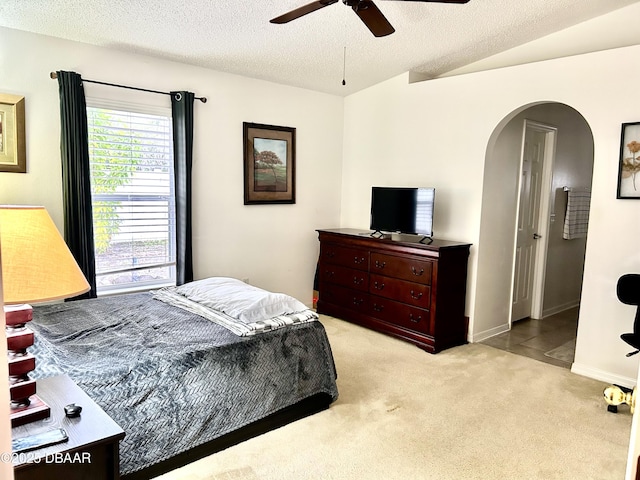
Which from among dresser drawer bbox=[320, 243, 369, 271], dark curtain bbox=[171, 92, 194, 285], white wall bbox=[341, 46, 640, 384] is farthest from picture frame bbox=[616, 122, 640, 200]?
dark curtain bbox=[171, 92, 194, 285]

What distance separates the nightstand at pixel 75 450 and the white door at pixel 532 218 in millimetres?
4273

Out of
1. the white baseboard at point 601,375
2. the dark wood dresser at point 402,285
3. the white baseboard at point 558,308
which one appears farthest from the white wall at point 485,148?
the white baseboard at point 558,308

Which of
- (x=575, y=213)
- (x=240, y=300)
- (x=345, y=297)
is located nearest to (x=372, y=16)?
(x=240, y=300)

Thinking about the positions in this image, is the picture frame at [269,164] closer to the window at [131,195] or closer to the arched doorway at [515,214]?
the window at [131,195]

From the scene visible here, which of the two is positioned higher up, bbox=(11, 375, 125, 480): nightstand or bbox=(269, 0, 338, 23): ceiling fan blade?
bbox=(269, 0, 338, 23): ceiling fan blade

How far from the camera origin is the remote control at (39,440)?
1.33 metres

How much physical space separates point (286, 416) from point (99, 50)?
3.14m

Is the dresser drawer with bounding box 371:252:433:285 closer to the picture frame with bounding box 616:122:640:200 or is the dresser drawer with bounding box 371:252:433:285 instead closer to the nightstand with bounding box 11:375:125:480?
the picture frame with bounding box 616:122:640:200

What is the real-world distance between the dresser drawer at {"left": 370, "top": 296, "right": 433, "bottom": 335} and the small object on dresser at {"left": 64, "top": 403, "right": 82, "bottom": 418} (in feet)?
9.96

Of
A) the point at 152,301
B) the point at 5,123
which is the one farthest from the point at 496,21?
the point at 5,123

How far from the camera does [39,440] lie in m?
1.37

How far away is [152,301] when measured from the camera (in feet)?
10.9

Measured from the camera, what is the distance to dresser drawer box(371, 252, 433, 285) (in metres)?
3.96

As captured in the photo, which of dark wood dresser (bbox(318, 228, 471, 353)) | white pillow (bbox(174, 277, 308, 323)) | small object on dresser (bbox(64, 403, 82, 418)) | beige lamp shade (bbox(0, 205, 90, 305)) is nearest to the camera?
beige lamp shade (bbox(0, 205, 90, 305))
